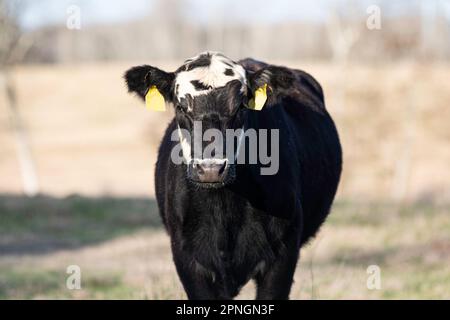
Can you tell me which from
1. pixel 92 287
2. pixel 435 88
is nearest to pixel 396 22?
pixel 435 88

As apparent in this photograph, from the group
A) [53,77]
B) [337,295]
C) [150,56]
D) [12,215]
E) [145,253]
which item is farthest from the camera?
[150,56]

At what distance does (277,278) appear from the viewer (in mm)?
6406

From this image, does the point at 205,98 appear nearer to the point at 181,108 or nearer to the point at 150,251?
the point at 181,108

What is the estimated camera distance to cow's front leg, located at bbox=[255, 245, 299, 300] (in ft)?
21.0

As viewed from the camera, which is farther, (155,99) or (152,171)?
(152,171)

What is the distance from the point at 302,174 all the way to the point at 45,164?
32.7 m

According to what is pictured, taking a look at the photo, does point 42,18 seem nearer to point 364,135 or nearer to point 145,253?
point 364,135

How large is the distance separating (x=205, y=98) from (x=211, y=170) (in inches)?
25.9

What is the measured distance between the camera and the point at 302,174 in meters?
7.11

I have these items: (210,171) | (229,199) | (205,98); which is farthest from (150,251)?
(210,171)

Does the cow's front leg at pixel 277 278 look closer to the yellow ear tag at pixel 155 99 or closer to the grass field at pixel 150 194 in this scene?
the grass field at pixel 150 194

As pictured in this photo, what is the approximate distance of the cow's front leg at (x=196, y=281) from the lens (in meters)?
6.36

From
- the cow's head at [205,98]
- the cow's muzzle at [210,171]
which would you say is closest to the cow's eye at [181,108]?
the cow's head at [205,98]

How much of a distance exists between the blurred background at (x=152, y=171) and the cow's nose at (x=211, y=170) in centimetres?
204
